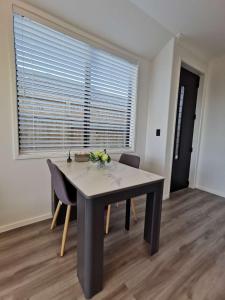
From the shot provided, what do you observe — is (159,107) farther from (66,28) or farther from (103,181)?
(103,181)

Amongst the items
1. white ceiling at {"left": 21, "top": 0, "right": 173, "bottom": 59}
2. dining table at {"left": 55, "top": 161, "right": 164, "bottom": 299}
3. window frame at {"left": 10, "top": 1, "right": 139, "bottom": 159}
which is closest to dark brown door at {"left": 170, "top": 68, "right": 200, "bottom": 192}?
white ceiling at {"left": 21, "top": 0, "right": 173, "bottom": 59}

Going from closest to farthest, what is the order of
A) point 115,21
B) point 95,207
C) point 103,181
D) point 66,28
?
1. point 95,207
2. point 103,181
3. point 66,28
4. point 115,21

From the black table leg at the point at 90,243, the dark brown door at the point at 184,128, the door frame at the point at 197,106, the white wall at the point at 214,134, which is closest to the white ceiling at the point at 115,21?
the door frame at the point at 197,106

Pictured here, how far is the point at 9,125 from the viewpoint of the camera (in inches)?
70.9

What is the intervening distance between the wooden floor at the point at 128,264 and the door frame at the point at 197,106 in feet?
3.81

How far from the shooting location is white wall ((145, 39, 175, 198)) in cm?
263

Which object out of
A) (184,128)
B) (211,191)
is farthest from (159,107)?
(211,191)

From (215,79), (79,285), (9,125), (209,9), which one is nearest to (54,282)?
(79,285)

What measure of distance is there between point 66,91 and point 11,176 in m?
1.26

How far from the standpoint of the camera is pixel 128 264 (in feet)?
4.99

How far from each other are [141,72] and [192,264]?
9.22 feet

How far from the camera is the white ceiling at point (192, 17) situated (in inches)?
76.9

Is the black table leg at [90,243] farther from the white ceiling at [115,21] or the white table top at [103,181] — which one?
the white ceiling at [115,21]

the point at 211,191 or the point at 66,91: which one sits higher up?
the point at 66,91
